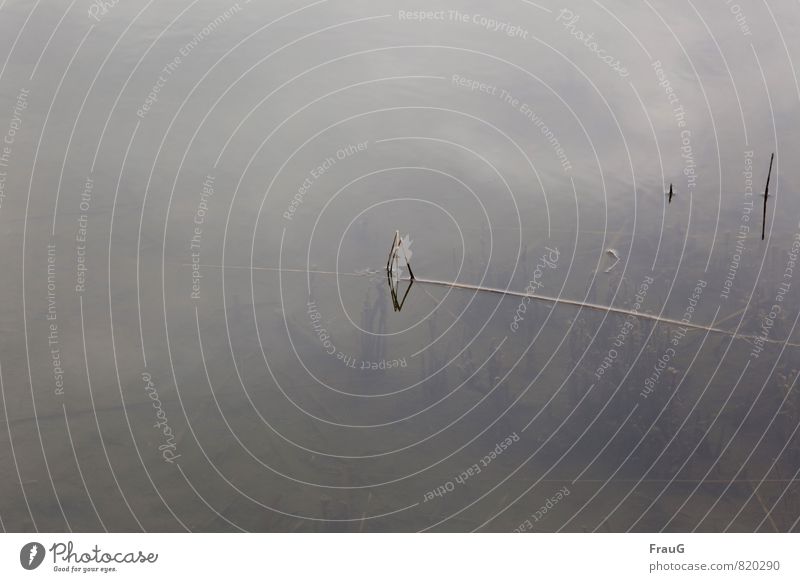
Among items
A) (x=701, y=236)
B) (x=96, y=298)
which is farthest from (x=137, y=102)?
(x=701, y=236)

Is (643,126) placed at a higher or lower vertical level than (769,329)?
higher
